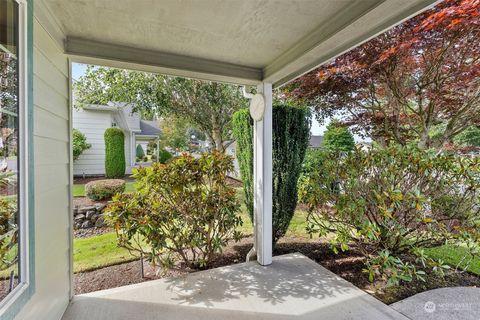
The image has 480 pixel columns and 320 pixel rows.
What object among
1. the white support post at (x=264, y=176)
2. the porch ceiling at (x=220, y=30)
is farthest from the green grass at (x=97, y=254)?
the porch ceiling at (x=220, y=30)

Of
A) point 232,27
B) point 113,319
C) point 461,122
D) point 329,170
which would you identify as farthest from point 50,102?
point 461,122

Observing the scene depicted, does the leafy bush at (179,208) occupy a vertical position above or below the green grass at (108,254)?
above

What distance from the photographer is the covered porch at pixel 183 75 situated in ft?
5.31

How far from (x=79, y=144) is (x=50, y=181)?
6.44 m

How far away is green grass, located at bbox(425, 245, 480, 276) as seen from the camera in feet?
9.69

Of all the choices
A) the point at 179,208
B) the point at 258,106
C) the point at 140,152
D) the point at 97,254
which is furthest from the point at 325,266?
the point at 140,152

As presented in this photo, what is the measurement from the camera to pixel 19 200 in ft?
4.22

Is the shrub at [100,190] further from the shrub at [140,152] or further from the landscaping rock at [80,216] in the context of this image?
the shrub at [140,152]

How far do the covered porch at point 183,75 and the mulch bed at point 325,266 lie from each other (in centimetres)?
22

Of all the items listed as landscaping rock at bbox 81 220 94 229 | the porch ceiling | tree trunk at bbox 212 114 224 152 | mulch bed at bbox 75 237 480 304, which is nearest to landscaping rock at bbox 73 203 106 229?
landscaping rock at bbox 81 220 94 229

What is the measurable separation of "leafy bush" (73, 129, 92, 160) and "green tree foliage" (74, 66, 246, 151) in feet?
4.52

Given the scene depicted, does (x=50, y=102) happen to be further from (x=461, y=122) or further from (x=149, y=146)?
(x=149, y=146)

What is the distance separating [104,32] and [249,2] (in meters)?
1.42

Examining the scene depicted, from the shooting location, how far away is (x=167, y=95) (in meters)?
7.04
